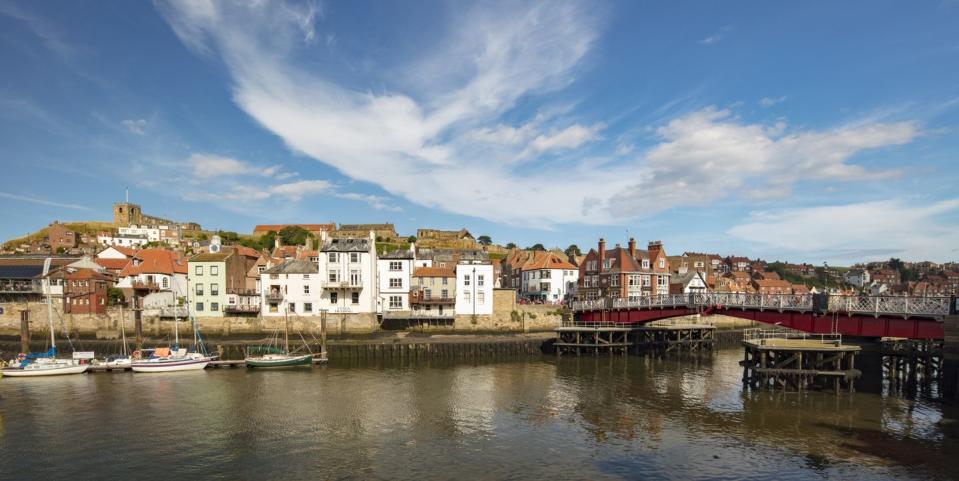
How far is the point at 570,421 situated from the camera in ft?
101

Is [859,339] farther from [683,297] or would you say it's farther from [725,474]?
[725,474]

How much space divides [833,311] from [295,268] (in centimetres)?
6044

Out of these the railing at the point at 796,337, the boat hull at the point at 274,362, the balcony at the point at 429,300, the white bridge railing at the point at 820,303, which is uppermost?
the white bridge railing at the point at 820,303

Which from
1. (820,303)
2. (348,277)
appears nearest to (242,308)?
(348,277)

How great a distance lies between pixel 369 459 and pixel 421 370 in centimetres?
2343

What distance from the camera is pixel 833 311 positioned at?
36.2m

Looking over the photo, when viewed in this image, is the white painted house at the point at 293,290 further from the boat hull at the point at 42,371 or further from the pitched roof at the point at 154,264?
the boat hull at the point at 42,371

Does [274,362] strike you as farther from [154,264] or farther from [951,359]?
[951,359]

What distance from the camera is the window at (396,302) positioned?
6700cm

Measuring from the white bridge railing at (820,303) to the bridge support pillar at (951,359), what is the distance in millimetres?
914

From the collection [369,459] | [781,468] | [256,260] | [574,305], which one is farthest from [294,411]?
[256,260]

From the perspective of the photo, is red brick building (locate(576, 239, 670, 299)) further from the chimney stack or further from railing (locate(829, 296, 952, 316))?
railing (locate(829, 296, 952, 316))

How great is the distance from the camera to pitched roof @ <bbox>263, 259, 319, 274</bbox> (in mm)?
65312

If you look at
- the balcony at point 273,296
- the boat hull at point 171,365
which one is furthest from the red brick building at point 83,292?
the boat hull at point 171,365
